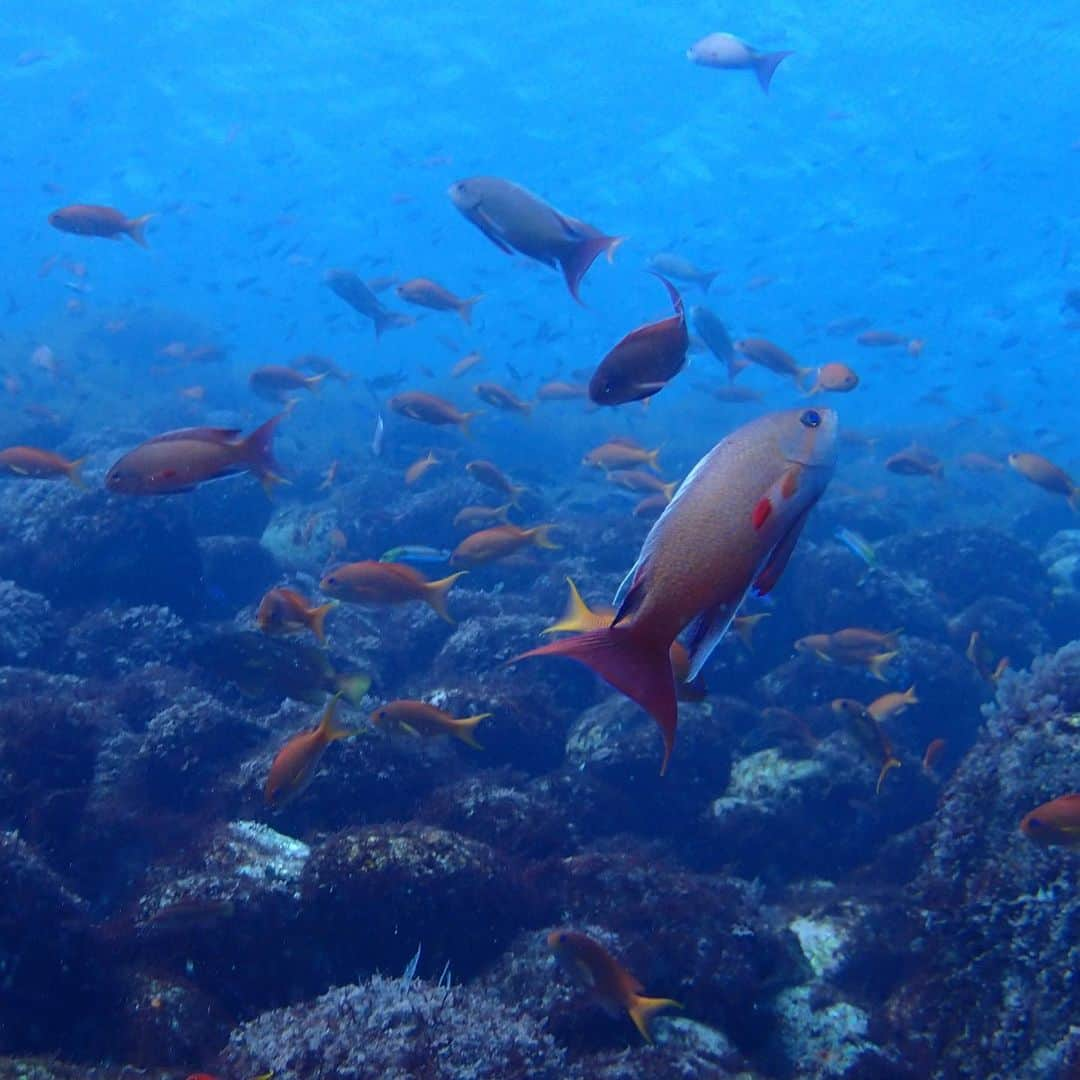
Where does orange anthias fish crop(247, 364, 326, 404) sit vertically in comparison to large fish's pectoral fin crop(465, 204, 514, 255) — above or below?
below

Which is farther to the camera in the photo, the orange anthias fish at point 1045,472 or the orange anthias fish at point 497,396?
the orange anthias fish at point 497,396

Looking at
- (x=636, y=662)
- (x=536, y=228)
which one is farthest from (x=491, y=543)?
(x=636, y=662)

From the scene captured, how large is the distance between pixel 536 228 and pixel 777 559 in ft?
9.84

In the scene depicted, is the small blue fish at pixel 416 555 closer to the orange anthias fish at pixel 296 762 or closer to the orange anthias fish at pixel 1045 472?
the orange anthias fish at pixel 296 762

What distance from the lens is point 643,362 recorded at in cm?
328

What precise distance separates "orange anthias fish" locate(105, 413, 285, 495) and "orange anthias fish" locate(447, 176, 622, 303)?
1.71 metres

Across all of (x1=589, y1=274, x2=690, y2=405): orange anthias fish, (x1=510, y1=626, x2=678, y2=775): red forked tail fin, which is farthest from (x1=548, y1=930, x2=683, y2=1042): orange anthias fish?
(x1=510, y1=626, x2=678, y2=775): red forked tail fin

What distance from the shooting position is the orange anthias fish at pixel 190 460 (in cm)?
432

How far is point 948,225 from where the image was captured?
143ft

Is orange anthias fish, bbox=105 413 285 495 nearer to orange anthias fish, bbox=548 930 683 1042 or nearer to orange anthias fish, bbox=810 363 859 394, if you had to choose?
orange anthias fish, bbox=548 930 683 1042

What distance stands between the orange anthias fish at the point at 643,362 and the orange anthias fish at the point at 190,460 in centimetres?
208

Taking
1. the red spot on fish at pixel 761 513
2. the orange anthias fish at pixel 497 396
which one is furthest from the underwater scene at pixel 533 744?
the orange anthias fish at pixel 497 396

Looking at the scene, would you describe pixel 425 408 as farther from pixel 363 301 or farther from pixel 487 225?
pixel 363 301

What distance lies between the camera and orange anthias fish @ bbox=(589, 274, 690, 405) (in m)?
3.19
